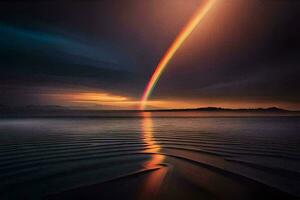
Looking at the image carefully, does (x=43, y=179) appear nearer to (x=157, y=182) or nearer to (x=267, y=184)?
(x=157, y=182)

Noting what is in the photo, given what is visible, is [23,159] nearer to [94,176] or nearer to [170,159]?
[94,176]

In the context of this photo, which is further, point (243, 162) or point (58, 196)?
point (243, 162)

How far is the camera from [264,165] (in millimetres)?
4277

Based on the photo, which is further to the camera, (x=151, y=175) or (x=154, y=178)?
(x=151, y=175)

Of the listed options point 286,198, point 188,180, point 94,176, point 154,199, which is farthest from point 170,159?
point 286,198

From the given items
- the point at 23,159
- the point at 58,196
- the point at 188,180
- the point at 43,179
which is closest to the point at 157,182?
the point at 188,180

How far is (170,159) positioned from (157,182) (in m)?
1.62

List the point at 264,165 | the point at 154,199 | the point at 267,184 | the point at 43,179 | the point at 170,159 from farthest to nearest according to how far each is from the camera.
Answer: the point at 170,159 < the point at 264,165 < the point at 43,179 < the point at 267,184 < the point at 154,199

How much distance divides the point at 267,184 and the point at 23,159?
522cm

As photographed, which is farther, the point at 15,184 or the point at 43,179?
the point at 43,179

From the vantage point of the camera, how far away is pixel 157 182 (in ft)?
10.7

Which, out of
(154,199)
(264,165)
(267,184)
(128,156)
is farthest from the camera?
(128,156)

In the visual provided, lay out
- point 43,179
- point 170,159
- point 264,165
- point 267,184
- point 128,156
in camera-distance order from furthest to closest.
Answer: point 128,156
point 170,159
point 264,165
point 43,179
point 267,184

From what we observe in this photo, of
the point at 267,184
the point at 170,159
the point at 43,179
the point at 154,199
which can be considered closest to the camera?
the point at 154,199
